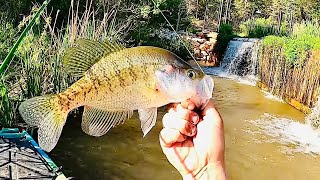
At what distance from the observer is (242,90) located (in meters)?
14.5

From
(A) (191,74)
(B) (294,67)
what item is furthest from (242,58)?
(A) (191,74)

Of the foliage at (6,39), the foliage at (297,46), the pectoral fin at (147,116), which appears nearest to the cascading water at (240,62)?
the foliage at (297,46)

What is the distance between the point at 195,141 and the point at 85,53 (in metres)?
0.69

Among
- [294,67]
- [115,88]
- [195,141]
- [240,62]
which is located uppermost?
[115,88]

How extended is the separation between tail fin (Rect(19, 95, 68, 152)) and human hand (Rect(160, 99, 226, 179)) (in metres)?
0.37

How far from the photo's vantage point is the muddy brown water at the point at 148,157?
20.5ft

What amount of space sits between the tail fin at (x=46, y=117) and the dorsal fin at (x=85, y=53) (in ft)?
0.34

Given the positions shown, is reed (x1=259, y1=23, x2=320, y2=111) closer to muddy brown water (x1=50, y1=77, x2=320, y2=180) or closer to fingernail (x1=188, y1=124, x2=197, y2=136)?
muddy brown water (x1=50, y1=77, x2=320, y2=180)

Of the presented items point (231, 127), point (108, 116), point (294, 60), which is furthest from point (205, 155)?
point (294, 60)

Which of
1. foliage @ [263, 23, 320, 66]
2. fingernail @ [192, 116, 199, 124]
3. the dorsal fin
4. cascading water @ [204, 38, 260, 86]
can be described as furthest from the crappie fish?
cascading water @ [204, 38, 260, 86]

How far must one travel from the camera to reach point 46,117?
1.20m

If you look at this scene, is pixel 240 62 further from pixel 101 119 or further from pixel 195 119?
pixel 101 119

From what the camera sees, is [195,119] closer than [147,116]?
No

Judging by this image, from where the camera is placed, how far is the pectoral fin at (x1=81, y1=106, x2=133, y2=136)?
1177mm
